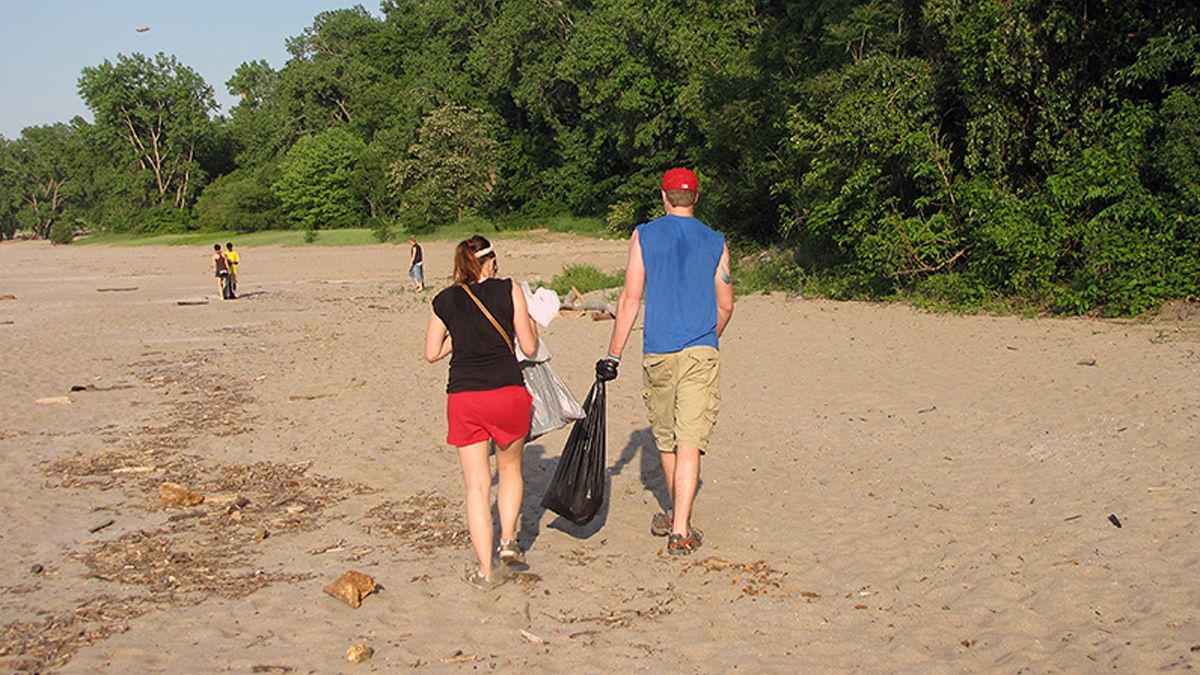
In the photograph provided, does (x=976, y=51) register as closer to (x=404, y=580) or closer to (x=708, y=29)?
(x=404, y=580)

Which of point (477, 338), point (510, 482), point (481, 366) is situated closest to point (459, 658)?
point (510, 482)

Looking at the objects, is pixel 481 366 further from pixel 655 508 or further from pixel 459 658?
pixel 655 508

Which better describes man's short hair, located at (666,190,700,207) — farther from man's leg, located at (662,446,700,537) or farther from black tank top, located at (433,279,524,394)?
man's leg, located at (662,446,700,537)

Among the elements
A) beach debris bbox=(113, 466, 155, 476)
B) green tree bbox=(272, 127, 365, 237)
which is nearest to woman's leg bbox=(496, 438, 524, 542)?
beach debris bbox=(113, 466, 155, 476)

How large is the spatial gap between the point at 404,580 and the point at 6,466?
5.13m

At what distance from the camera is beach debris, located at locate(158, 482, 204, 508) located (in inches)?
297

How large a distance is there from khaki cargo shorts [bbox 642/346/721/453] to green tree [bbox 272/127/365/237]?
200ft

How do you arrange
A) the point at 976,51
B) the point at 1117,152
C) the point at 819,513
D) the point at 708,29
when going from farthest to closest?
1. the point at 708,29
2. the point at 976,51
3. the point at 1117,152
4. the point at 819,513

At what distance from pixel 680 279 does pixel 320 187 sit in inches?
2461

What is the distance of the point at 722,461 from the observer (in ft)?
28.8

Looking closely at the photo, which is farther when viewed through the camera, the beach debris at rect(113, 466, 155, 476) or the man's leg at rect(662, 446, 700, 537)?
the beach debris at rect(113, 466, 155, 476)

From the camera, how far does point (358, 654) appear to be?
4.70 metres

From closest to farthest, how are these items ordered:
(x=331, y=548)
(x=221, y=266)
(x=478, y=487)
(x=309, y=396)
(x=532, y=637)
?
1. (x=532, y=637)
2. (x=478, y=487)
3. (x=331, y=548)
4. (x=309, y=396)
5. (x=221, y=266)

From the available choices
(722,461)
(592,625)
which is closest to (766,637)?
(592,625)
